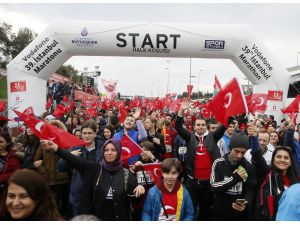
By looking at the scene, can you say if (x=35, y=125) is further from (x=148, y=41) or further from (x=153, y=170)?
(x=148, y=41)

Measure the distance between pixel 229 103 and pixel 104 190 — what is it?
6.96ft

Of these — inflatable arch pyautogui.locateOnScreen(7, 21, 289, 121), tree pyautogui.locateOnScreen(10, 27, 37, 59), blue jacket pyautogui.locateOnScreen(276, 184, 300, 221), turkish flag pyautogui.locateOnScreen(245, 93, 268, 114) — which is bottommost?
blue jacket pyautogui.locateOnScreen(276, 184, 300, 221)

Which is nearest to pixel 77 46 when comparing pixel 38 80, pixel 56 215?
pixel 38 80

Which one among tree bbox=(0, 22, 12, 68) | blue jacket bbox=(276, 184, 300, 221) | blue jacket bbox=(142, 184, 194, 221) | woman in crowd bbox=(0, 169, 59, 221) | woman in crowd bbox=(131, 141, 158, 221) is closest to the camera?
blue jacket bbox=(276, 184, 300, 221)

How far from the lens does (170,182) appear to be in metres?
3.35

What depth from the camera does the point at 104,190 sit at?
130 inches

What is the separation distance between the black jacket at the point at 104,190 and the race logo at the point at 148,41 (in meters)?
6.57

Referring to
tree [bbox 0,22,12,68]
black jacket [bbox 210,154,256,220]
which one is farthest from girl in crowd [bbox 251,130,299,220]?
tree [bbox 0,22,12,68]

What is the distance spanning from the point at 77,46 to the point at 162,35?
2.46m

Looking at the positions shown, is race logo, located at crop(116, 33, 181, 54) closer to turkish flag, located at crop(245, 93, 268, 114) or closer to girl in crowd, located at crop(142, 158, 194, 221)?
turkish flag, located at crop(245, 93, 268, 114)

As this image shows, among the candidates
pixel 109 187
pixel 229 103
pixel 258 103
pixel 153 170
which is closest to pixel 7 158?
pixel 109 187

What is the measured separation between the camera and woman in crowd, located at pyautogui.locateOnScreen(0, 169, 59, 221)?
204 cm

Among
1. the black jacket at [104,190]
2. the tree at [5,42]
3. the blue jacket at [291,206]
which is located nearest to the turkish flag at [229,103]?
the black jacket at [104,190]

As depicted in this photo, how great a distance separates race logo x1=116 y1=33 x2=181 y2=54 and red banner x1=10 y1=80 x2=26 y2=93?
3.00 metres
